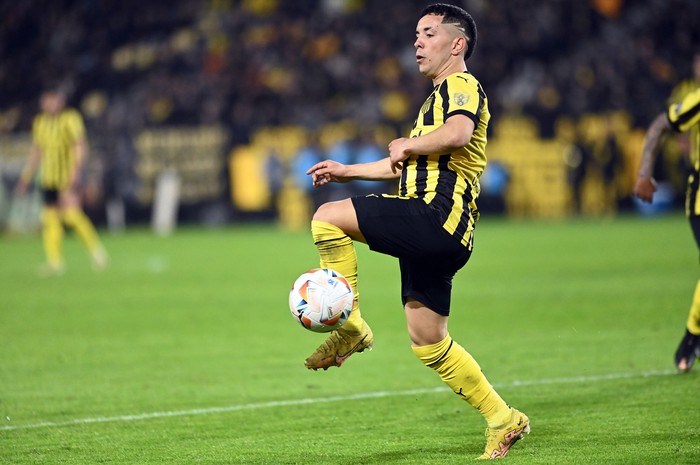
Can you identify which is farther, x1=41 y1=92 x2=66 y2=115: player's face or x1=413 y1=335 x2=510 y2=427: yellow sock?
x1=41 y1=92 x2=66 y2=115: player's face

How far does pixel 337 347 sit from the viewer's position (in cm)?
523

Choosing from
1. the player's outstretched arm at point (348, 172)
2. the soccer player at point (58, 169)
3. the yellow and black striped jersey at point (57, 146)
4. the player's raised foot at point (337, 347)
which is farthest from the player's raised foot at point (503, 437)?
the yellow and black striped jersey at point (57, 146)

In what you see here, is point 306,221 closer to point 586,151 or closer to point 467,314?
point 586,151

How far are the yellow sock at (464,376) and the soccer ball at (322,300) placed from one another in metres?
0.44

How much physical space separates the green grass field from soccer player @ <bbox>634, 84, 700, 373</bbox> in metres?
0.24

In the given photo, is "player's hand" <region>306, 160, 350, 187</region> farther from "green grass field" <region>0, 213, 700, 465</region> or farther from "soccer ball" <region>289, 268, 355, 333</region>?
"green grass field" <region>0, 213, 700, 465</region>

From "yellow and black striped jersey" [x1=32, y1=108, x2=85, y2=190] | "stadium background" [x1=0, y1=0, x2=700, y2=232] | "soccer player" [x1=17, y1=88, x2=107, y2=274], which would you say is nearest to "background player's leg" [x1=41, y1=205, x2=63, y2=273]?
"soccer player" [x1=17, y1=88, x2=107, y2=274]

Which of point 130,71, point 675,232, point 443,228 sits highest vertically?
point 130,71

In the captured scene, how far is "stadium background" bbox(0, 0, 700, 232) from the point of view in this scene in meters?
24.1

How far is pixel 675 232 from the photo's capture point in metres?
19.9

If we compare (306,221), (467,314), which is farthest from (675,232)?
(467,314)

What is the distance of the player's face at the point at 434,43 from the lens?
16.6 ft

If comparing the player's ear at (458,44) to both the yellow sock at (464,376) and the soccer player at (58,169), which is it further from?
the soccer player at (58,169)

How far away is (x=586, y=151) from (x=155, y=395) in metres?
18.2
